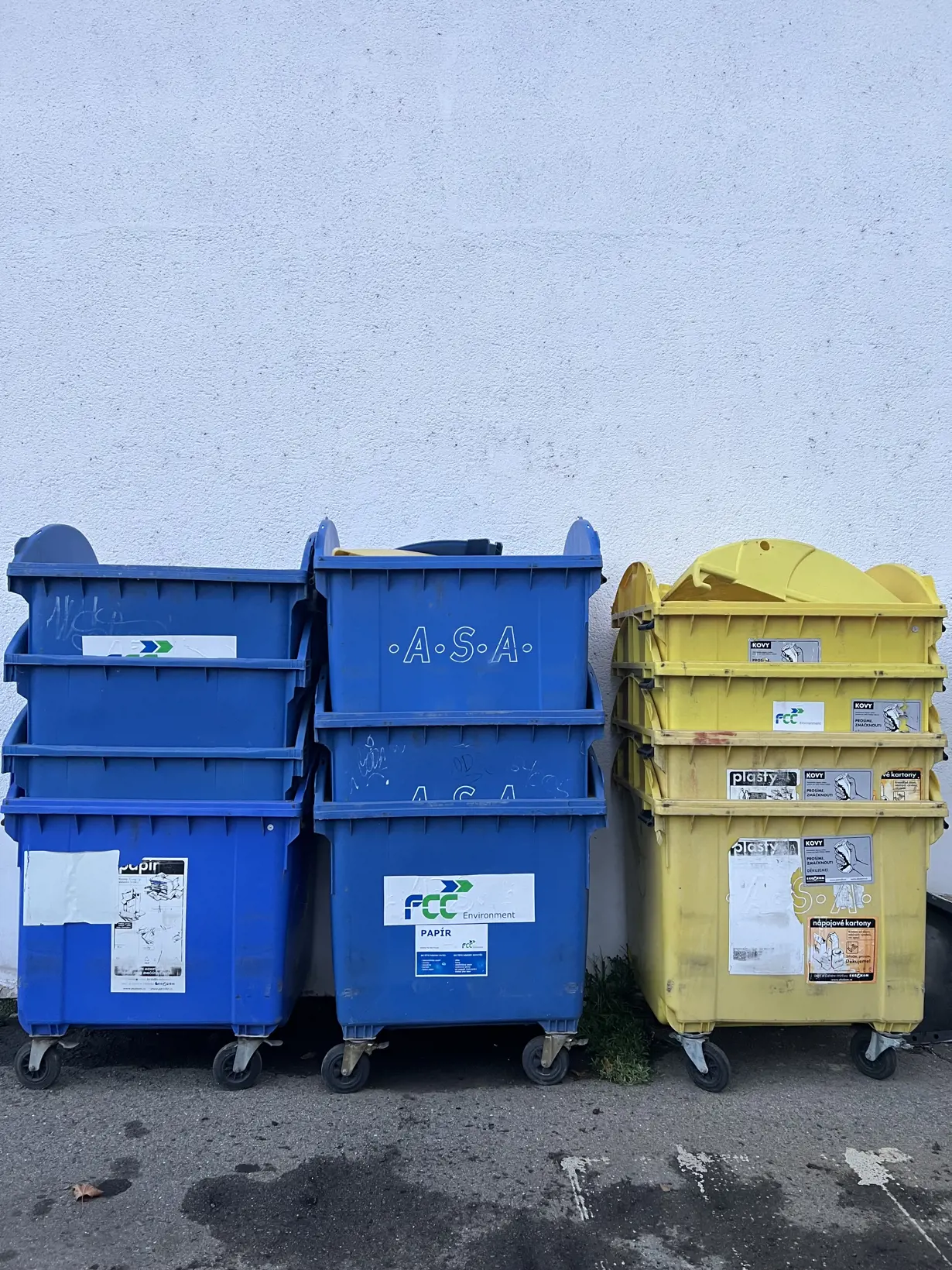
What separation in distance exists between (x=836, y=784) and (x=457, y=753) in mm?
1336

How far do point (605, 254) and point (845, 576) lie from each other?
1.99 metres

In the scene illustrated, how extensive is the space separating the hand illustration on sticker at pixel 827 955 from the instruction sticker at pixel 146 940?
7.14 ft

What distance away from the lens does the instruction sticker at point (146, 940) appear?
2838 millimetres

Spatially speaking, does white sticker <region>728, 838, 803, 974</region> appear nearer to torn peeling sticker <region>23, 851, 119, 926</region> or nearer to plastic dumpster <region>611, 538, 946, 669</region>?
plastic dumpster <region>611, 538, 946, 669</region>

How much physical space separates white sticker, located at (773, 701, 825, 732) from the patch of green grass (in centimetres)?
130

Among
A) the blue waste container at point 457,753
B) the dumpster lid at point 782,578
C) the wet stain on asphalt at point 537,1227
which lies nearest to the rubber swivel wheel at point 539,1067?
the wet stain on asphalt at point 537,1227

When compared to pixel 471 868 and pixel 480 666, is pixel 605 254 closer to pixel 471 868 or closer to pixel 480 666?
pixel 480 666

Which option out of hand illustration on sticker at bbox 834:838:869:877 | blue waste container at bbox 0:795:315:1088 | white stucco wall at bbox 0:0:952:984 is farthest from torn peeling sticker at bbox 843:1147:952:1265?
blue waste container at bbox 0:795:315:1088

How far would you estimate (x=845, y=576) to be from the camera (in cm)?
305

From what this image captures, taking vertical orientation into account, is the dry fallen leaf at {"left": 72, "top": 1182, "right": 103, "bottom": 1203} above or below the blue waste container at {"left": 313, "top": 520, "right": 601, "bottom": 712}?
below

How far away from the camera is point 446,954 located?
287 centimetres

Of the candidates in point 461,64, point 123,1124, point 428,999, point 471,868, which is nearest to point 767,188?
point 461,64

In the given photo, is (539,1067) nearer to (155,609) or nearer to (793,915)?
(793,915)

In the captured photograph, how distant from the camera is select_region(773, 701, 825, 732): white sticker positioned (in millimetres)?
2914
